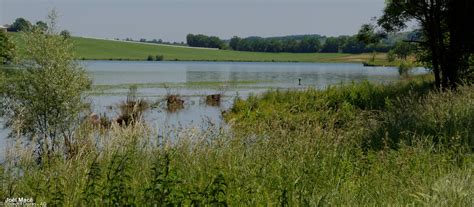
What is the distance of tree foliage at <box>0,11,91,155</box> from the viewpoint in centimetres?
1823

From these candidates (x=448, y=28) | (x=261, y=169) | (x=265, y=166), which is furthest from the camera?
(x=448, y=28)

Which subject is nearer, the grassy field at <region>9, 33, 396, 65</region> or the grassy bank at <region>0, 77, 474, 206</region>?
the grassy bank at <region>0, 77, 474, 206</region>

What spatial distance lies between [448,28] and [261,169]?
77.6 feet

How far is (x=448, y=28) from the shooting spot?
2808 centimetres

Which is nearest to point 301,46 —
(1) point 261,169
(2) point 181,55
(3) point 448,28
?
(2) point 181,55

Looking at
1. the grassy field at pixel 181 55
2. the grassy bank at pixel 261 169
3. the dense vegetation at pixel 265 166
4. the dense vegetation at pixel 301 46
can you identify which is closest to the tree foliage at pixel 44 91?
the dense vegetation at pixel 265 166

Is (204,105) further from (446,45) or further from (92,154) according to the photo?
(92,154)

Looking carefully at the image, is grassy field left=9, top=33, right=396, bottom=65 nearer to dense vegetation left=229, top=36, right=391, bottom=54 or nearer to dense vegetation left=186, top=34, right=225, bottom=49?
dense vegetation left=229, top=36, right=391, bottom=54

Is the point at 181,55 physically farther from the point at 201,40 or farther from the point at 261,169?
the point at 261,169

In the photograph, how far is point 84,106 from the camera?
64.1 feet

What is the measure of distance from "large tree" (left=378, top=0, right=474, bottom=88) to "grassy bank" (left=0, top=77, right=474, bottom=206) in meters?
16.3

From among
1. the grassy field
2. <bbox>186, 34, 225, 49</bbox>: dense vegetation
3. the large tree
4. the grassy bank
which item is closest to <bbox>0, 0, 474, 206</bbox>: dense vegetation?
the grassy bank

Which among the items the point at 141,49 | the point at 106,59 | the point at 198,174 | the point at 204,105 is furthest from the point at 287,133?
the point at 141,49

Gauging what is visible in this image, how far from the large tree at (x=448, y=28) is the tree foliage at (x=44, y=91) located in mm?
16167
